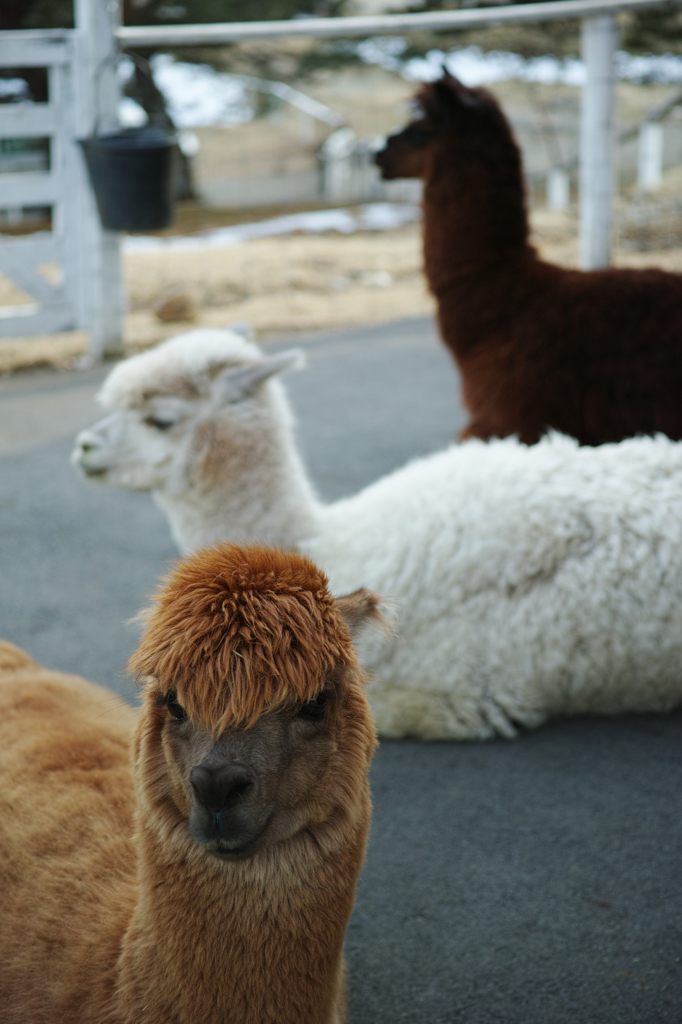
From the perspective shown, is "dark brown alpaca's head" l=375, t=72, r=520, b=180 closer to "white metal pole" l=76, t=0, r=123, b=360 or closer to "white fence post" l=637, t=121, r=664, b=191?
"white metal pole" l=76, t=0, r=123, b=360

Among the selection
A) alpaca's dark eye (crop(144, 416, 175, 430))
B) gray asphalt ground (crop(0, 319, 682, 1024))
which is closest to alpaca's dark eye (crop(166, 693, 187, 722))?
gray asphalt ground (crop(0, 319, 682, 1024))

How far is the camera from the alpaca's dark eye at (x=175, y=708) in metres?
1.66

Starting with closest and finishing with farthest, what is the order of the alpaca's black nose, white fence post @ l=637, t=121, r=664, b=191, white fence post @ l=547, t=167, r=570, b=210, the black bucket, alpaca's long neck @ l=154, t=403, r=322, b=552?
the alpaca's black nose < alpaca's long neck @ l=154, t=403, r=322, b=552 < the black bucket < white fence post @ l=547, t=167, r=570, b=210 < white fence post @ l=637, t=121, r=664, b=191

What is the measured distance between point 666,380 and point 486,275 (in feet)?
3.46

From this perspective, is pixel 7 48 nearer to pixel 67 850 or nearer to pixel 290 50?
pixel 67 850

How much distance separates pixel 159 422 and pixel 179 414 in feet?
0.28

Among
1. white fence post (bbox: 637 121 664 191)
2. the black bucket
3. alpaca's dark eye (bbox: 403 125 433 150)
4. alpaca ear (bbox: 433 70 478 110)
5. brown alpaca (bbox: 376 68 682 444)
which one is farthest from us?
white fence post (bbox: 637 121 664 191)

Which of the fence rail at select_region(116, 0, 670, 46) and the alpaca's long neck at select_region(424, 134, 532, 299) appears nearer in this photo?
the alpaca's long neck at select_region(424, 134, 532, 299)

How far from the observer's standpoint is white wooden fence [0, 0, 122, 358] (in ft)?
23.2

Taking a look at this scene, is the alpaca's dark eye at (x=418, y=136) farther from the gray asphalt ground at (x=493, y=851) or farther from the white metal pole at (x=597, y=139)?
the white metal pole at (x=597, y=139)

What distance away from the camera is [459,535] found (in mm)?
3254

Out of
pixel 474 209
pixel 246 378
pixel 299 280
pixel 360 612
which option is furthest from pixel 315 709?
pixel 299 280

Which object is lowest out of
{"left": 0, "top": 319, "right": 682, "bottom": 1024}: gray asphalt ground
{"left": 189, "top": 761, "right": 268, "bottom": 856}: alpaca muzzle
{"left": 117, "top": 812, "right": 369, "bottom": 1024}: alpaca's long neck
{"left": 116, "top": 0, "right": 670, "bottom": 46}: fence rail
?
{"left": 0, "top": 319, "right": 682, "bottom": 1024}: gray asphalt ground

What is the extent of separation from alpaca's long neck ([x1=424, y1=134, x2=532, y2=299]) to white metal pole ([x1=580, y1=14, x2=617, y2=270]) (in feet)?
9.35
